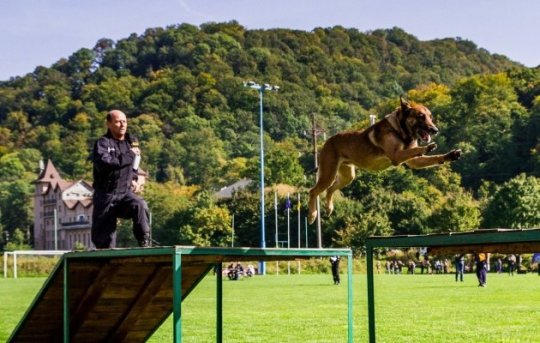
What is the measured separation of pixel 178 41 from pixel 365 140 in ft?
598

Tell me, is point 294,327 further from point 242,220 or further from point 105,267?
point 242,220

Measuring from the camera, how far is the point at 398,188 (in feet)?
303

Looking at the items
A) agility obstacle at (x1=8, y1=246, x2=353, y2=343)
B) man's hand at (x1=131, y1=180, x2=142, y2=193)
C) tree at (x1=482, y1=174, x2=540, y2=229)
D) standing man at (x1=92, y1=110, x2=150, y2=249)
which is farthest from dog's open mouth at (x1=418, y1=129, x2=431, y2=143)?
tree at (x1=482, y1=174, x2=540, y2=229)

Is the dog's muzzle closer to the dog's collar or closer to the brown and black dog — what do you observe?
the brown and black dog

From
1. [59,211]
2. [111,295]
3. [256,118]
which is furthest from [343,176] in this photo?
[256,118]

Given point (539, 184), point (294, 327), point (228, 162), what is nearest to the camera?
point (294, 327)

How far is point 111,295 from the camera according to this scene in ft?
33.8

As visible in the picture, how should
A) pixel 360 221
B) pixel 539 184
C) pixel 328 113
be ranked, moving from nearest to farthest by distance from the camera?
1. pixel 360 221
2. pixel 539 184
3. pixel 328 113

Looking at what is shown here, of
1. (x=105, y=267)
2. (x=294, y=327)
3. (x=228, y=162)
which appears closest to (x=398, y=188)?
(x=228, y=162)

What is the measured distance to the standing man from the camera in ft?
31.1

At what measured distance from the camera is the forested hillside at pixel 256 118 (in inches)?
3391

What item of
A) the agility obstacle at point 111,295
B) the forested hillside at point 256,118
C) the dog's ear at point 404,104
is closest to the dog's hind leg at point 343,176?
the agility obstacle at point 111,295

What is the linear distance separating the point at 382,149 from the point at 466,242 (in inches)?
51.1

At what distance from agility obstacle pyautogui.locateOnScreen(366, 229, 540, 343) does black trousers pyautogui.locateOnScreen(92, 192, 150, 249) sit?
2.75 m
